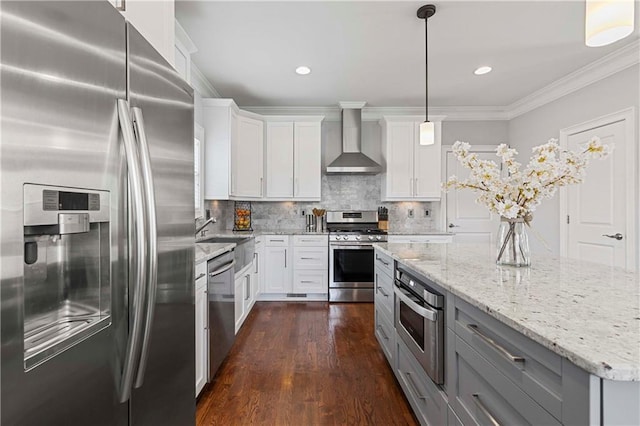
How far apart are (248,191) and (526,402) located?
380 cm

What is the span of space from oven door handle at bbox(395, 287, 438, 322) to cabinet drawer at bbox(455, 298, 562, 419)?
24 cm

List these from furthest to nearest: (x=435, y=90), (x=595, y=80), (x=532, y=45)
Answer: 1. (x=435, y=90)
2. (x=595, y=80)
3. (x=532, y=45)

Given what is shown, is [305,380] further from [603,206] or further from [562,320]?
[603,206]

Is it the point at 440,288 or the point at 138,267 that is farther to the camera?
the point at 440,288

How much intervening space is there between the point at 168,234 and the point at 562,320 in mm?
1163

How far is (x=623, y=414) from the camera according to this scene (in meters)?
0.61

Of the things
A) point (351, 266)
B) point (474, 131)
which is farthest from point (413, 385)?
point (474, 131)

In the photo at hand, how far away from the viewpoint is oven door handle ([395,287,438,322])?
1412 millimetres

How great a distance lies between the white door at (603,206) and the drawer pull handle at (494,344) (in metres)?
2.94

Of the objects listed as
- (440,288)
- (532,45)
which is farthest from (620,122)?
(440,288)

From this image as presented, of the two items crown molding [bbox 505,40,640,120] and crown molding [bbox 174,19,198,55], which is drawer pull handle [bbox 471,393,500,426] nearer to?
crown molding [bbox 174,19,198,55]

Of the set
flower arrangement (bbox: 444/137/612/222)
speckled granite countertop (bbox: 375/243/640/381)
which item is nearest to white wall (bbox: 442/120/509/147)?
speckled granite countertop (bbox: 375/243/640/381)

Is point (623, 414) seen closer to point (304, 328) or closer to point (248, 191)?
point (304, 328)

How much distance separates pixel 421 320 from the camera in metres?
1.56
